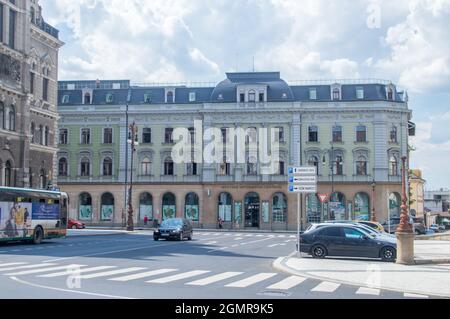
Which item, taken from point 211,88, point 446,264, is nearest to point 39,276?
point 446,264

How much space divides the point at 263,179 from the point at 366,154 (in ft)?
38.2

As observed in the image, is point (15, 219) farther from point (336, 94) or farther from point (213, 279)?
point (336, 94)

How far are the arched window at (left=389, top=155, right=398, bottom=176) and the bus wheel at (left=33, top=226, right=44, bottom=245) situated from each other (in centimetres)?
4348

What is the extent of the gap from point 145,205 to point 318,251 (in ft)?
153

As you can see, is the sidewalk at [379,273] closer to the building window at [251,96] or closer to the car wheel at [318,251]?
the car wheel at [318,251]

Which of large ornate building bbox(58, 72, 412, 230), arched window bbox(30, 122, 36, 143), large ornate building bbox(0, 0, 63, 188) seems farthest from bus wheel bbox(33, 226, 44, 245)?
large ornate building bbox(58, 72, 412, 230)

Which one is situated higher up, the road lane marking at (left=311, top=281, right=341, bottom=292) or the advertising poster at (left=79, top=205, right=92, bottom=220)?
the advertising poster at (left=79, top=205, right=92, bottom=220)

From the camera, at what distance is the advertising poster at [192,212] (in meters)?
68.5

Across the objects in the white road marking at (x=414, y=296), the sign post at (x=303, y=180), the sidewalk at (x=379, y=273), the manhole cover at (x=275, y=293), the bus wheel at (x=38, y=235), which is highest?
the sign post at (x=303, y=180)

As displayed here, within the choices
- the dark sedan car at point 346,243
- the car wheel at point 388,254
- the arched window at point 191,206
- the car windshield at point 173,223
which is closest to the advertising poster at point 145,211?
the arched window at point 191,206

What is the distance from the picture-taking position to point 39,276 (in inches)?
665

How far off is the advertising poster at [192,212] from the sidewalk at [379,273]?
1759 inches

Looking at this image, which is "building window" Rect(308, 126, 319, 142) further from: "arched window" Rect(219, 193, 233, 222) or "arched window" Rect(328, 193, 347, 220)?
"arched window" Rect(219, 193, 233, 222)

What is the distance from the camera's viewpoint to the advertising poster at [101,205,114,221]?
69.9 metres
